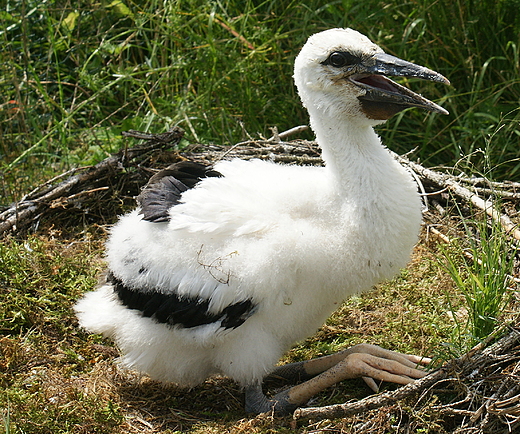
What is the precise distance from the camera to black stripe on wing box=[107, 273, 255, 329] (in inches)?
118

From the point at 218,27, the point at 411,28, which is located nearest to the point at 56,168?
the point at 218,27

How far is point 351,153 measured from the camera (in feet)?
10.0

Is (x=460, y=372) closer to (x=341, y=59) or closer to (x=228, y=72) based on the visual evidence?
(x=341, y=59)

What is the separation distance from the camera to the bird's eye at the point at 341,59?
3049 mm

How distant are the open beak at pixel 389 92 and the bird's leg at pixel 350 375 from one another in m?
1.12

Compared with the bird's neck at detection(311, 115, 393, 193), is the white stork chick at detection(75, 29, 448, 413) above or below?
below

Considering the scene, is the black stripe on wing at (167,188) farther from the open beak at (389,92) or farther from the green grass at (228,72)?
the green grass at (228,72)

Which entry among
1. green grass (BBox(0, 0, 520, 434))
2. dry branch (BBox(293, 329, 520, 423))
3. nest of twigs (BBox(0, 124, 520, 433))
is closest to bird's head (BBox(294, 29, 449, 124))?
nest of twigs (BBox(0, 124, 520, 433))

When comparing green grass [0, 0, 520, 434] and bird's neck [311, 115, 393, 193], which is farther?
green grass [0, 0, 520, 434]

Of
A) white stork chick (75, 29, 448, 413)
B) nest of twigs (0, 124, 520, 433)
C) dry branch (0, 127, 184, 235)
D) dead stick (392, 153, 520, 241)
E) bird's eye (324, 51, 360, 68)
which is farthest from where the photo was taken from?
dry branch (0, 127, 184, 235)

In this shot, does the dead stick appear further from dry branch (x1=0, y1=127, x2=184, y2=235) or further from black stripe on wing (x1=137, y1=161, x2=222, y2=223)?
dry branch (x1=0, y1=127, x2=184, y2=235)

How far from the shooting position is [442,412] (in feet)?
8.95

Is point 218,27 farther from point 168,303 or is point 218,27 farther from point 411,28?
point 168,303

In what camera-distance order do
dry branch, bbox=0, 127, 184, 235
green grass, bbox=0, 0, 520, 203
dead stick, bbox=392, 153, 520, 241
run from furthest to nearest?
green grass, bbox=0, 0, 520, 203 < dry branch, bbox=0, 127, 184, 235 < dead stick, bbox=392, 153, 520, 241
